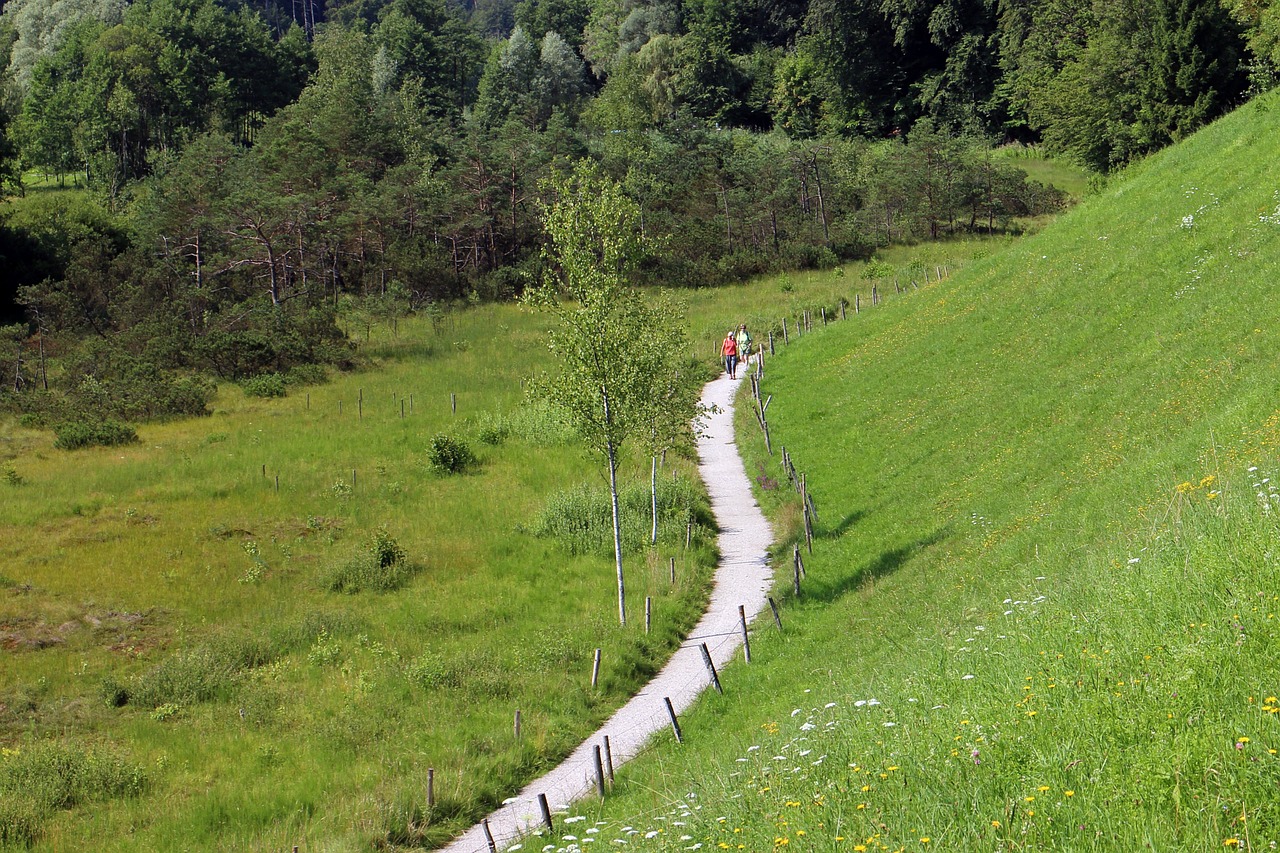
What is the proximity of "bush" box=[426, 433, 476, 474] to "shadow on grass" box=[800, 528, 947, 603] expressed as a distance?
53.9ft

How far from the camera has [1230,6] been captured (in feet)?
137

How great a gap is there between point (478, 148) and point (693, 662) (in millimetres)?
64775

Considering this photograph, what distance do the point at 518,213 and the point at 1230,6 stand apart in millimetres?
49307

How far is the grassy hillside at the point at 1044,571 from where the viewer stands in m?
Answer: 7.36

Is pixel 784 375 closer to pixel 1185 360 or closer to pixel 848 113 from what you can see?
pixel 1185 360

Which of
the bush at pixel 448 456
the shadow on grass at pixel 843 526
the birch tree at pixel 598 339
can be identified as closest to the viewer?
the birch tree at pixel 598 339

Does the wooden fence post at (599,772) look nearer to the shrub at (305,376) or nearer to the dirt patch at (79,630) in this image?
the dirt patch at (79,630)

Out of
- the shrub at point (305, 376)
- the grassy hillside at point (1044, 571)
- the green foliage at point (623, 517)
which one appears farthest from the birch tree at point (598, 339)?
the shrub at point (305, 376)

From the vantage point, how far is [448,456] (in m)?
35.5

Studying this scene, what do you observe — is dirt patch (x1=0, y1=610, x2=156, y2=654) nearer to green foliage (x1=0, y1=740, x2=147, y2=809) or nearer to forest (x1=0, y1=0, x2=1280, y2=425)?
green foliage (x1=0, y1=740, x2=147, y2=809)

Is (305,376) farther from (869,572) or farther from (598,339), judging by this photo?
(869,572)

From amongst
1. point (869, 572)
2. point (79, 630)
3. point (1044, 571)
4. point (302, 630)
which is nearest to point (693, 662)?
point (869, 572)

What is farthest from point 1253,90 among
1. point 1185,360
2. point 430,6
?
point 430,6

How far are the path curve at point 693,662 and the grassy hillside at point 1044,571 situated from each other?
2.92 ft
